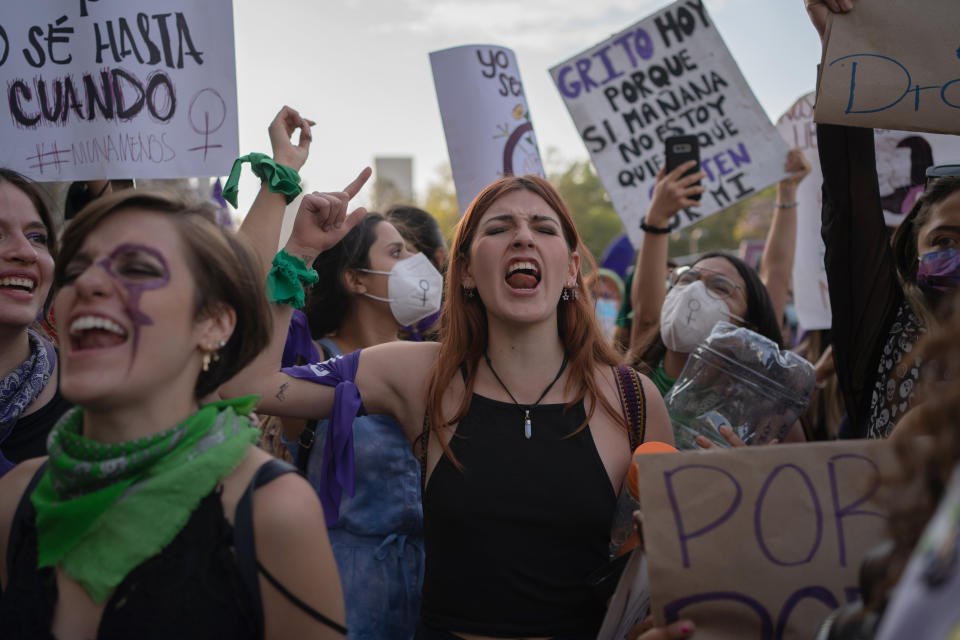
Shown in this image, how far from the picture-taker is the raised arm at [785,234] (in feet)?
14.5

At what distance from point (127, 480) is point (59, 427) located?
0.79 feet

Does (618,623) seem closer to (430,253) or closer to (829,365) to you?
(430,253)

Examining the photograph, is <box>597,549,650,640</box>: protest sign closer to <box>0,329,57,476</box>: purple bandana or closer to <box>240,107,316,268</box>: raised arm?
<box>240,107,316,268</box>: raised arm

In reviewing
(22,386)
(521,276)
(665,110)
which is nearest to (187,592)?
(22,386)

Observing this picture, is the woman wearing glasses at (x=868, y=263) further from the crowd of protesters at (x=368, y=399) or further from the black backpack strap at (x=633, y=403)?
the black backpack strap at (x=633, y=403)

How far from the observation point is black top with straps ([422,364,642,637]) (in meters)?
2.21

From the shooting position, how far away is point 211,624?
1517 mm

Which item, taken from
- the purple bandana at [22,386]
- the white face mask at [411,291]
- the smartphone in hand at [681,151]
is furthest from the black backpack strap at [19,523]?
the smartphone in hand at [681,151]

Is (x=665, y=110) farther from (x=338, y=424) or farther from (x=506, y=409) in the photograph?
(x=338, y=424)

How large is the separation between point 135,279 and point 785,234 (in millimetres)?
3821

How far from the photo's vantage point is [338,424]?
2471 mm

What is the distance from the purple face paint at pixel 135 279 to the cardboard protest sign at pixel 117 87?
157 cm

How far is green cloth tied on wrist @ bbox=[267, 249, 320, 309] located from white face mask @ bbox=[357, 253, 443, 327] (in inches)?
46.8

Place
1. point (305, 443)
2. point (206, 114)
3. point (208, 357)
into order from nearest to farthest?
point (208, 357)
point (305, 443)
point (206, 114)
